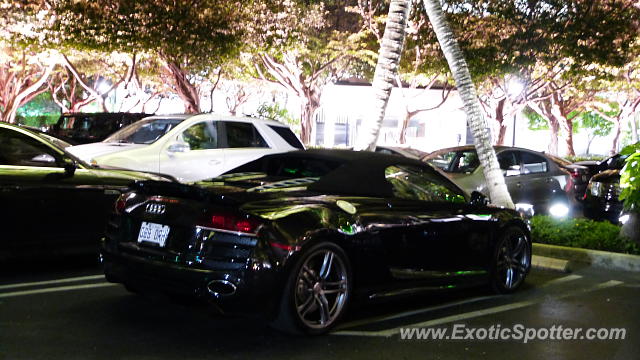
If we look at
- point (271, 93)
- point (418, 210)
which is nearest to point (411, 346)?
point (418, 210)

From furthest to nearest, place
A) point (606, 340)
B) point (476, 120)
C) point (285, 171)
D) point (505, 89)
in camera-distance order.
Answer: point (505, 89), point (476, 120), point (285, 171), point (606, 340)

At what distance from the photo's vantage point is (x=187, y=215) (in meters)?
5.60

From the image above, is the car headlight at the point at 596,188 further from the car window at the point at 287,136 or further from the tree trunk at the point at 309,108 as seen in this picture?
the tree trunk at the point at 309,108

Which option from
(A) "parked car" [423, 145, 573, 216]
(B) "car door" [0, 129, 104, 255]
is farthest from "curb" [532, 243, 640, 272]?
(B) "car door" [0, 129, 104, 255]

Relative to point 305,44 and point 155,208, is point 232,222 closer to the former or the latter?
point 155,208

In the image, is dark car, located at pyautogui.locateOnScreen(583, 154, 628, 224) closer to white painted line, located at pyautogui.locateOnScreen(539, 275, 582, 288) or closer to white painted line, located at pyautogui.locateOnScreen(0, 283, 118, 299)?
white painted line, located at pyautogui.locateOnScreen(539, 275, 582, 288)

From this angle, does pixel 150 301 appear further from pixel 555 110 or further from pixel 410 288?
pixel 555 110

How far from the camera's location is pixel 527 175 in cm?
1405

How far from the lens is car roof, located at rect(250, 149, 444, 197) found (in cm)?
638

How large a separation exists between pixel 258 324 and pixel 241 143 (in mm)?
6881

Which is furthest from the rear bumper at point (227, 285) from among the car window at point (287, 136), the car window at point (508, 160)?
the car window at point (508, 160)

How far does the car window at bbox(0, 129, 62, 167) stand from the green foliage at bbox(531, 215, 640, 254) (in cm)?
670

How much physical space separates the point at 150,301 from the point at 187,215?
4.93ft

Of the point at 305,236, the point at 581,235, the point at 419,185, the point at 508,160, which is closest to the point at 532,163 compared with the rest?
the point at 508,160
